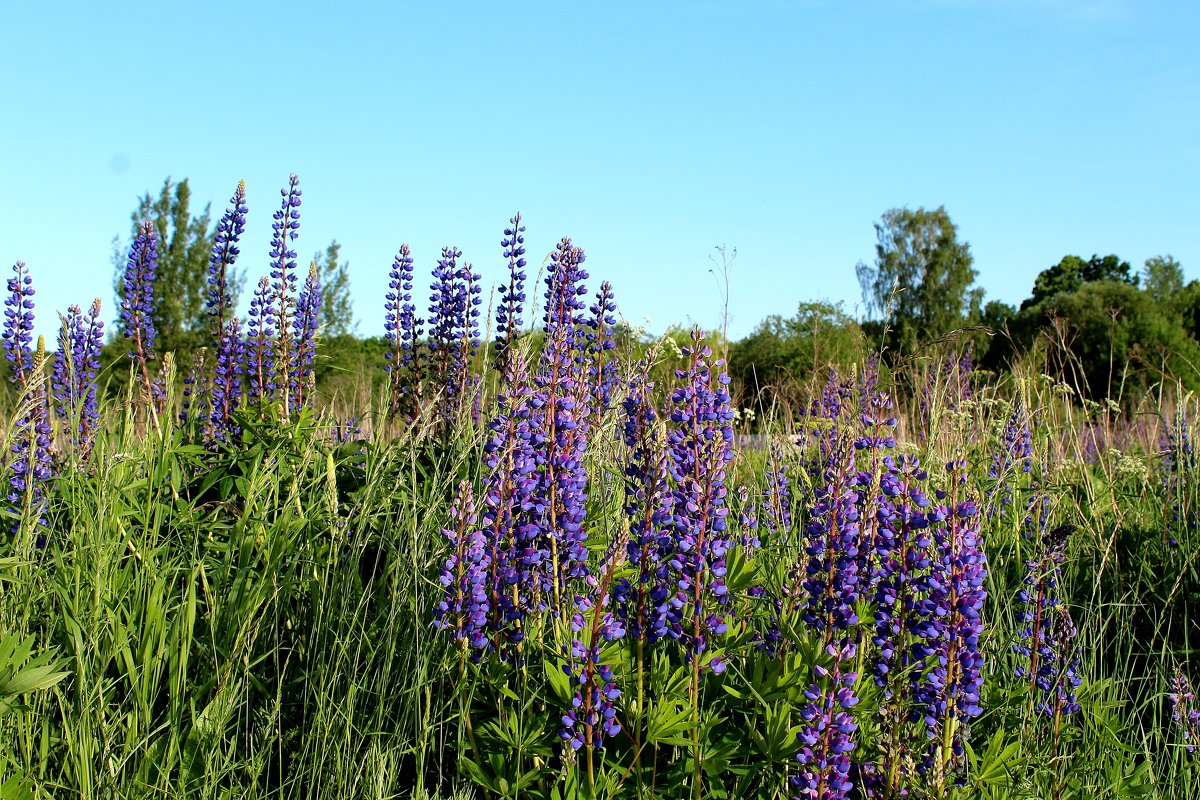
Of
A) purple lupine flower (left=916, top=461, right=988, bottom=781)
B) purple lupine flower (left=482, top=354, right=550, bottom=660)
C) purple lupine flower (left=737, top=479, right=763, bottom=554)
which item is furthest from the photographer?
purple lupine flower (left=737, top=479, right=763, bottom=554)

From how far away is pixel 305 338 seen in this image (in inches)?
192

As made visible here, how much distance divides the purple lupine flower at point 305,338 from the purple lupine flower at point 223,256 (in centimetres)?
38

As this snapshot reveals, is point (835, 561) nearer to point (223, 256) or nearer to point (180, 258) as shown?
point (223, 256)

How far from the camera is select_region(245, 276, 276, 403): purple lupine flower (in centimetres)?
472

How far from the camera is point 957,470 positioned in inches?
111

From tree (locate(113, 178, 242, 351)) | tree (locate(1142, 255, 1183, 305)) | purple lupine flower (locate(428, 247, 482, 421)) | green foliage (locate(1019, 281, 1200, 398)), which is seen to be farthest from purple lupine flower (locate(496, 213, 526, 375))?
tree (locate(1142, 255, 1183, 305))

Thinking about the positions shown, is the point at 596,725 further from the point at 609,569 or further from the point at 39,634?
the point at 39,634

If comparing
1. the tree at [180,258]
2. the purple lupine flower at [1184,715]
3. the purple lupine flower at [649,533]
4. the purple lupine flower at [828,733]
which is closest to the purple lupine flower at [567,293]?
the purple lupine flower at [649,533]

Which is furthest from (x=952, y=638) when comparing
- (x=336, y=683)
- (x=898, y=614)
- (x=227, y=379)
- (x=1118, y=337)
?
(x=1118, y=337)

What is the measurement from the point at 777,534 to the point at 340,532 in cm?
189

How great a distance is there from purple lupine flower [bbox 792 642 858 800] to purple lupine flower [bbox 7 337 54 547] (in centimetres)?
244

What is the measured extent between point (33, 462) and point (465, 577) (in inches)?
86.1

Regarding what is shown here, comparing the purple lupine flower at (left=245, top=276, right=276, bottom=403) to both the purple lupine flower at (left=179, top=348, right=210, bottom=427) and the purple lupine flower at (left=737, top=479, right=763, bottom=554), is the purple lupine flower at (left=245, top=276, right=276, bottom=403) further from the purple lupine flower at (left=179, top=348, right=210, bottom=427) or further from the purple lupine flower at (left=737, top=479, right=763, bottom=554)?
the purple lupine flower at (left=737, top=479, right=763, bottom=554)

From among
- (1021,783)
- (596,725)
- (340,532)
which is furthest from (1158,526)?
(340,532)
